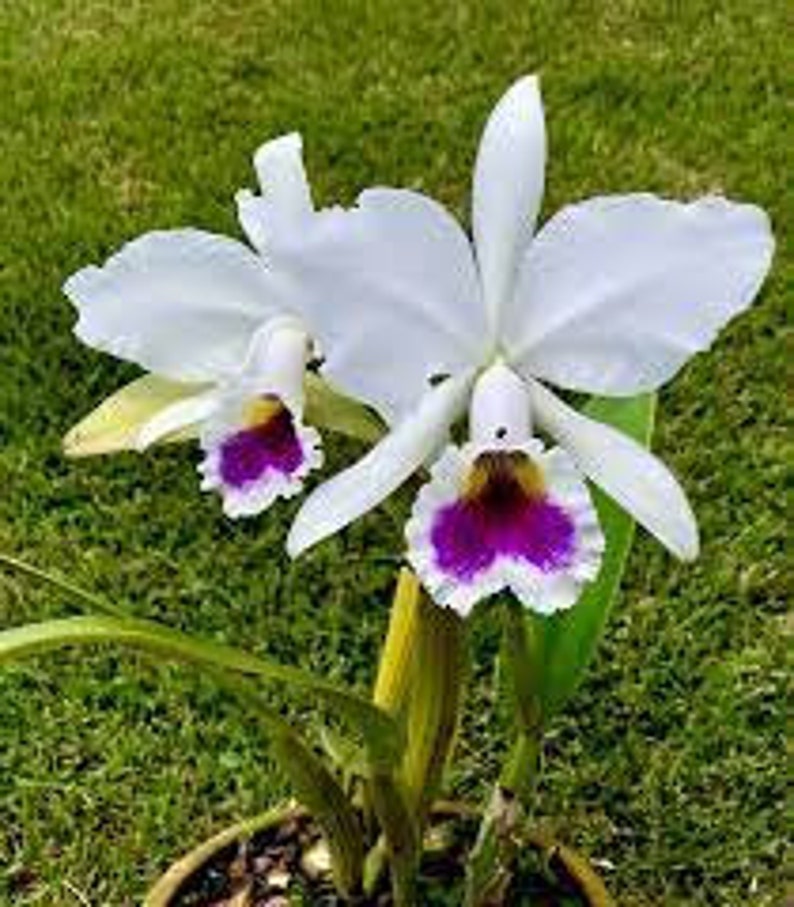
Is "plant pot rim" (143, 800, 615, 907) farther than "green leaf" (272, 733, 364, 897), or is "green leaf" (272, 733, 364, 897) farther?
"plant pot rim" (143, 800, 615, 907)

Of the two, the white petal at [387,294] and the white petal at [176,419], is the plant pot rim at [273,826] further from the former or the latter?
the white petal at [387,294]

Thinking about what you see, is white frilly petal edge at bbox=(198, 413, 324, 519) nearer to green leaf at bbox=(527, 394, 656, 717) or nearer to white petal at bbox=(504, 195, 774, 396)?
white petal at bbox=(504, 195, 774, 396)

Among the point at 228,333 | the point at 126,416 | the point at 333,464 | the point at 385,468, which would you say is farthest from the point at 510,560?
the point at 333,464

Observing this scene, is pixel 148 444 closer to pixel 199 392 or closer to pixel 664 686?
pixel 199 392

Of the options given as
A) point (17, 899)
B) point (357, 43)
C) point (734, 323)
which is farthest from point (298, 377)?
point (357, 43)

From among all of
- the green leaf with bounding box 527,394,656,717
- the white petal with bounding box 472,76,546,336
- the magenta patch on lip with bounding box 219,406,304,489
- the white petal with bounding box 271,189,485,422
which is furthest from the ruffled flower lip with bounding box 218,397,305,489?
the green leaf with bounding box 527,394,656,717

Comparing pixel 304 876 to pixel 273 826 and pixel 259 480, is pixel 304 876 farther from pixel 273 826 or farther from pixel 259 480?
pixel 259 480
